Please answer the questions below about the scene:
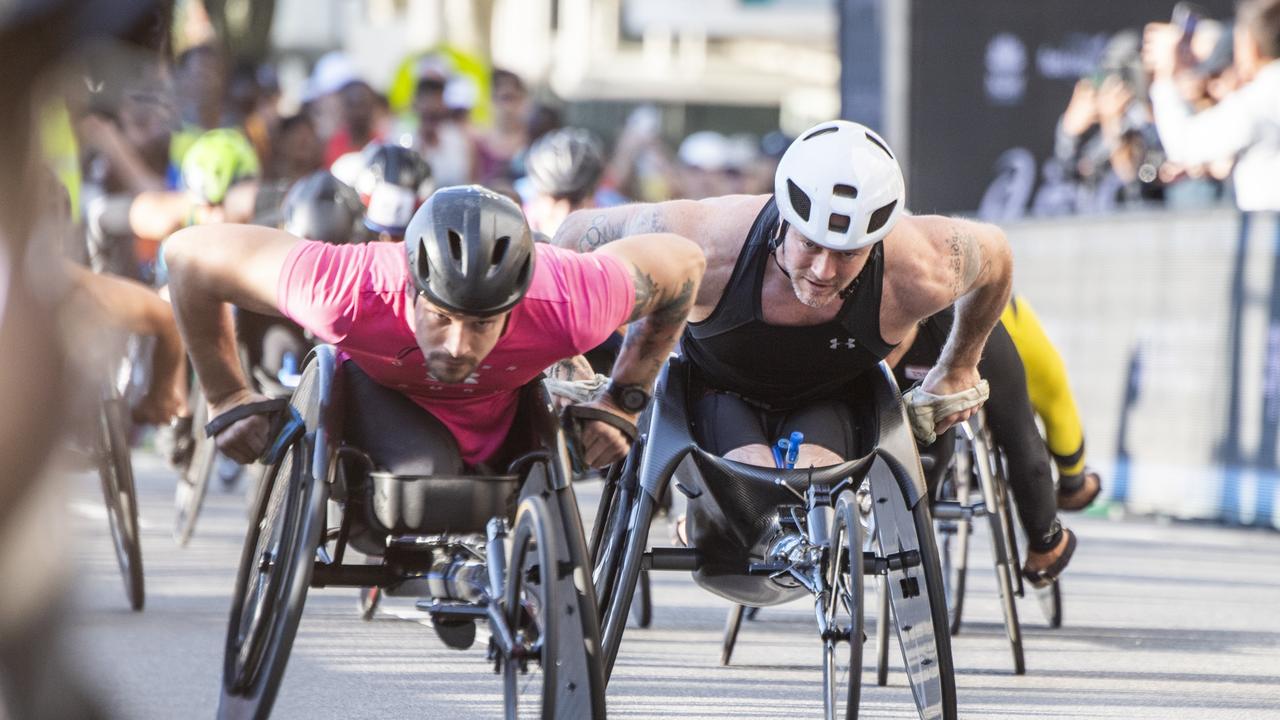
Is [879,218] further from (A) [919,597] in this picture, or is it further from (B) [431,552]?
(B) [431,552]

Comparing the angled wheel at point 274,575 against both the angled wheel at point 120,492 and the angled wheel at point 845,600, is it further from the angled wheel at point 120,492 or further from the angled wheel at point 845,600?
the angled wheel at point 120,492

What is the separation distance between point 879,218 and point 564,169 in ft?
15.9

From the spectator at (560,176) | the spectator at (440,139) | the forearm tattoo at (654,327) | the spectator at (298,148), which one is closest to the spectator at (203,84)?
the spectator at (298,148)

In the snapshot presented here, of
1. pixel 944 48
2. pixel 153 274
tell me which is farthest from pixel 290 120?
pixel 944 48

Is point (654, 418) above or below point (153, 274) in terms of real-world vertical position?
above

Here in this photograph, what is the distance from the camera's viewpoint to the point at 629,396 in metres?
5.57

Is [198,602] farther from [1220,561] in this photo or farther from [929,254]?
[1220,561]

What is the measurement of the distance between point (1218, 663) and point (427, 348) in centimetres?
357

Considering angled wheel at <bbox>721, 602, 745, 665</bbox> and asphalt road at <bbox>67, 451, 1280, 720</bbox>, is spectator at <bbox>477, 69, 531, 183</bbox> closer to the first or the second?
asphalt road at <bbox>67, 451, 1280, 720</bbox>

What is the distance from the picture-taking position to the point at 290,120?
15109 mm

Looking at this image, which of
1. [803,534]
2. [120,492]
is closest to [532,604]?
[803,534]

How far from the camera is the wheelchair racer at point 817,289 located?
18.8 feet

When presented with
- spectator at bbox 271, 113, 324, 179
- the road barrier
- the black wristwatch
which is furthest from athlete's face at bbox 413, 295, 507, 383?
spectator at bbox 271, 113, 324, 179

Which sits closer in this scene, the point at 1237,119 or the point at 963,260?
the point at 963,260
